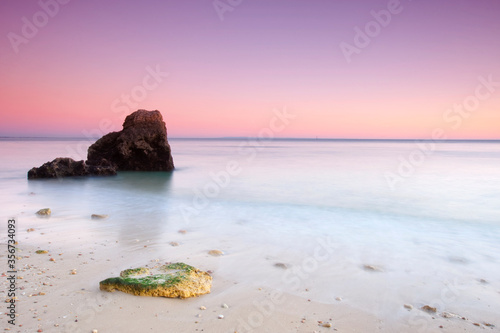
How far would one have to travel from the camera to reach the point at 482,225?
916cm

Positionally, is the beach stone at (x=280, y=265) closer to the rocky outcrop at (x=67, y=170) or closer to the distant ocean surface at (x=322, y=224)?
the distant ocean surface at (x=322, y=224)

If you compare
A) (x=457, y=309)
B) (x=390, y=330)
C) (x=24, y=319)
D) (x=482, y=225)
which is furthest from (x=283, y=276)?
(x=482, y=225)

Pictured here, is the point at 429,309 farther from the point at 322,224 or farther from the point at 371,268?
the point at 322,224

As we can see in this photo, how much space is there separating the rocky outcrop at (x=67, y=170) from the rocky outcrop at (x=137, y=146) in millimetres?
1366

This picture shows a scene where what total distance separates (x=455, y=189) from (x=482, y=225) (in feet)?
23.0

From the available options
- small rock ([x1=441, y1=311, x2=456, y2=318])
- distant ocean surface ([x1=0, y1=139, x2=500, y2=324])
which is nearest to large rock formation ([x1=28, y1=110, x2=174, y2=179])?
distant ocean surface ([x1=0, y1=139, x2=500, y2=324])

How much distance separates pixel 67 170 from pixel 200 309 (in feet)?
50.0

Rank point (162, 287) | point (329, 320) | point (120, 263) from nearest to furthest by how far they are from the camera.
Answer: point (329, 320), point (162, 287), point (120, 263)

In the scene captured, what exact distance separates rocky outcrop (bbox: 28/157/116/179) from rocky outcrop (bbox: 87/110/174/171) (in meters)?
1.37

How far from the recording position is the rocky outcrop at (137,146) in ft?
62.8

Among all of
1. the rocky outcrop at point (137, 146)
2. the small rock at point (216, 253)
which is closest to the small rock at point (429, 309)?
the small rock at point (216, 253)

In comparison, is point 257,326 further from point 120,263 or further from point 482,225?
point 482,225

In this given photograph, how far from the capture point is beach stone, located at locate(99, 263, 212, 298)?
426cm

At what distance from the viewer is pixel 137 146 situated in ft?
63.1
